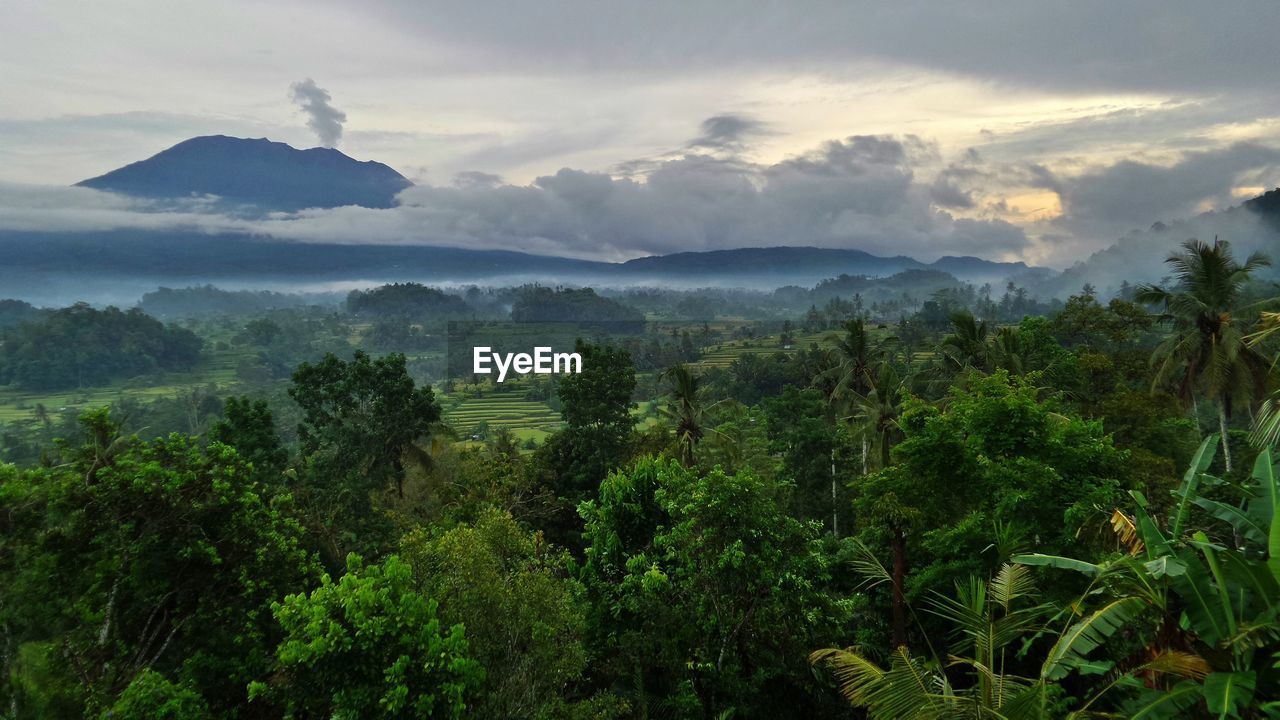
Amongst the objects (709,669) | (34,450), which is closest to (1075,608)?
(709,669)

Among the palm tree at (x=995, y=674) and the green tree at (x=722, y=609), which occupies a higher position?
the palm tree at (x=995, y=674)

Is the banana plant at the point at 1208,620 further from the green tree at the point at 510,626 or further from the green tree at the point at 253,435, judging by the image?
the green tree at the point at 253,435

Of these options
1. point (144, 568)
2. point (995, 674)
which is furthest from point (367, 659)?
point (995, 674)

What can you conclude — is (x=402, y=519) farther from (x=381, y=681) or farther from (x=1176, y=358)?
(x=1176, y=358)

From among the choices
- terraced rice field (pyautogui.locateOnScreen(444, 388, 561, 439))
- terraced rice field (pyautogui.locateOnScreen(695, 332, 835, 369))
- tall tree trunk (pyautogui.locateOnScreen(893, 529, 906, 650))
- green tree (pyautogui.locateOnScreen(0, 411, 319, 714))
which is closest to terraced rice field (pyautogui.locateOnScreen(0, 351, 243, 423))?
terraced rice field (pyautogui.locateOnScreen(444, 388, 561, 439))

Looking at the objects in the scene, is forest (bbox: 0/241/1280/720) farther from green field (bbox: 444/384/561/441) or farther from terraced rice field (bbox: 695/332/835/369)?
terraced rice field (bbox: 695/332/835/369)

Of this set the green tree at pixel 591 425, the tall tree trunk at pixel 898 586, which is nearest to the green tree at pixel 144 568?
the tall tree trunk at pixel 898 586
